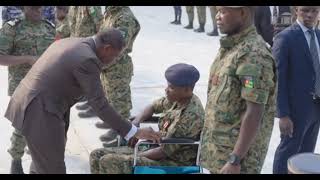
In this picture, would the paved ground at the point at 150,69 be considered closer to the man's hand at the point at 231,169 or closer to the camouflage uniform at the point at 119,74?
the camouflage uniform at the point at 119,74

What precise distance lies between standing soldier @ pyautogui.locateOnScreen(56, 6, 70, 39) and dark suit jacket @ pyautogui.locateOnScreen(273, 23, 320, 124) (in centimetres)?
301

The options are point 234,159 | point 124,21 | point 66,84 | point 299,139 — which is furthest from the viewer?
point 124,21

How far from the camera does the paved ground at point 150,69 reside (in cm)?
574

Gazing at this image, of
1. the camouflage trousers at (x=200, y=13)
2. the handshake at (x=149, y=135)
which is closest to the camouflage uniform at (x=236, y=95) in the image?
the handshake at (x=149, y=135)

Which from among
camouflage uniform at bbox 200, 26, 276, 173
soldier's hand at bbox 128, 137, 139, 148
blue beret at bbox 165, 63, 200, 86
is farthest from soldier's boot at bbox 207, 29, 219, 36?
→ camouflage uniform at bbox 200, 26, 276, 173

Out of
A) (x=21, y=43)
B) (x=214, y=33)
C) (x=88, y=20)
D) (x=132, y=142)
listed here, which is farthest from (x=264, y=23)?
(x=214, y=33)

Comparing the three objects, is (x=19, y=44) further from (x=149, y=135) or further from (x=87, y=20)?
(x=149, y=135)

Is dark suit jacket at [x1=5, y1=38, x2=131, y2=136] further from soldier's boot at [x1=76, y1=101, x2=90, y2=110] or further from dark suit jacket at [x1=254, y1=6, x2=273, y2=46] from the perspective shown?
dark suit jacket at [x1=254, y1=6, x2=273, y2=46]

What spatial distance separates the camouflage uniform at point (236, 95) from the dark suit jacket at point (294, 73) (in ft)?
3.02

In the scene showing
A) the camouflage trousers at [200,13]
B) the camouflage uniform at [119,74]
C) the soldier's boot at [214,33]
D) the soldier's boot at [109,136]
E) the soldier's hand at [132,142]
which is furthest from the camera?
the camouflage trousers at [200,13]

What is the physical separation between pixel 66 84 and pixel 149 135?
627mm

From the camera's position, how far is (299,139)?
14.7 ft

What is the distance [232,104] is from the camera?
3.33 metres

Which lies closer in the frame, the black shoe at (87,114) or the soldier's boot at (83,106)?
the black shoe at (87,114)
